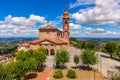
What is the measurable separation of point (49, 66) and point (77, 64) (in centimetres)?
840

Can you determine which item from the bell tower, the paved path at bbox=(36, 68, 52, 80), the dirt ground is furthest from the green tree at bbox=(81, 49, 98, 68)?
the bell tower

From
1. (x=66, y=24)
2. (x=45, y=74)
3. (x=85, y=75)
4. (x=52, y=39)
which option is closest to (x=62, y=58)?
(x=45, y=74)

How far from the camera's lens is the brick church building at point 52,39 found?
67.8 meters

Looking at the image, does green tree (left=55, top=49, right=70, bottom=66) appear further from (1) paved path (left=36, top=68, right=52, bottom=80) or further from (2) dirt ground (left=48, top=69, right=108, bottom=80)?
(2) dirt ground (left=48, top=69, right=108, bottom=80)

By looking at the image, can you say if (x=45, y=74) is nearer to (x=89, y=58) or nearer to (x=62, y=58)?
(x=62, y=58)

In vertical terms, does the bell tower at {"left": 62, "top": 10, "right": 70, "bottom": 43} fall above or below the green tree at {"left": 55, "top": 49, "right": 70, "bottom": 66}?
above

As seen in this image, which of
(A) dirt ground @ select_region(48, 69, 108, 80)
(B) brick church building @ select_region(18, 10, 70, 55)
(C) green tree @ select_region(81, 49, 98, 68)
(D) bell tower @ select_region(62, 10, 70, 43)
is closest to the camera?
(A) dirt ground @ select_region(48, 69, 108, 80)

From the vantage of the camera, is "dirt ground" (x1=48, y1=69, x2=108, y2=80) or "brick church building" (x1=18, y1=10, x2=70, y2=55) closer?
"dirt ground" (x1=48, y1=69, x2=108, y2=80)

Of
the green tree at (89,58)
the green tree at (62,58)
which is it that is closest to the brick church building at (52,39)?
the green tree at (62,58)

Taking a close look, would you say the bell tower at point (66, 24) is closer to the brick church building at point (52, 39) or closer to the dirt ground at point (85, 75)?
the brick church building at point (52, 39)

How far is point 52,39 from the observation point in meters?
71.6

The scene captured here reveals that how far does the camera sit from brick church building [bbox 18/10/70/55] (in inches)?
2667

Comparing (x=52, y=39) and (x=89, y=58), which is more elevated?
(x=52, y=39)

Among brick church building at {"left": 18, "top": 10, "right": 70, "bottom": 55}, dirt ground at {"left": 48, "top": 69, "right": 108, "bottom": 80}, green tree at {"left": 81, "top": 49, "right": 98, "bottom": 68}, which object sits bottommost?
dirt ground at {"left": 48, "top": 69, "right": 108, "bottom": 80}
